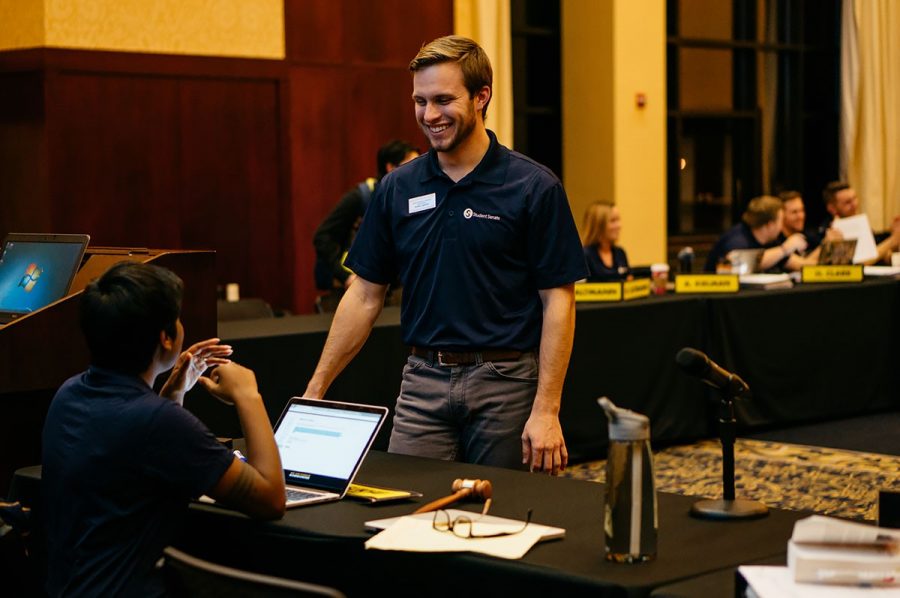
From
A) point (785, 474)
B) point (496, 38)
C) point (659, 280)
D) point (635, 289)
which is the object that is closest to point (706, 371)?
point (785, 474)

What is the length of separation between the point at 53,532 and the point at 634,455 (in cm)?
100

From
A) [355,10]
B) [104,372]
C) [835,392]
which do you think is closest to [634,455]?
[104,372]

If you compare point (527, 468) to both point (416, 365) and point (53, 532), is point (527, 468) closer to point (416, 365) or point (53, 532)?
point (416, 365)

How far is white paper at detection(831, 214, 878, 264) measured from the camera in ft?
28.0

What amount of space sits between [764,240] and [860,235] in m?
0.95

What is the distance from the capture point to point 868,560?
5.74 feet

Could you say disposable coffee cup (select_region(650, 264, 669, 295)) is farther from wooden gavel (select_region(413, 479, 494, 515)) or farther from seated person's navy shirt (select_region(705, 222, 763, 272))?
wooden gavel (select_region(413, 479, 494, 515))

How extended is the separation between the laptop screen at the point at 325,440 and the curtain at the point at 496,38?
662cm

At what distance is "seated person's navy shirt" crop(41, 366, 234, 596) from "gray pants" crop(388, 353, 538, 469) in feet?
2.61

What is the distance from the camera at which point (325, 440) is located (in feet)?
8.70

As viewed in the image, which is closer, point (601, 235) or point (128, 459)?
point (128, 459)

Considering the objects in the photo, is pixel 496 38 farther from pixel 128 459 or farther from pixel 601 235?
pixel 128 459

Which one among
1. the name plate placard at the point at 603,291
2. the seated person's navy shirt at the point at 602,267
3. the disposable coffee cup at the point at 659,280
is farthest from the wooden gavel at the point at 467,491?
the seated person's navy shirt at the point at 602,267

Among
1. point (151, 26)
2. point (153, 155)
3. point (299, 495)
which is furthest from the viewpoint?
point (153, 155)
